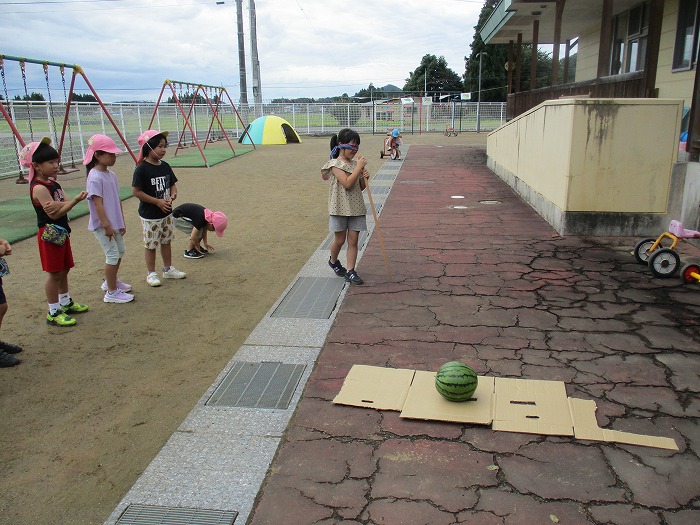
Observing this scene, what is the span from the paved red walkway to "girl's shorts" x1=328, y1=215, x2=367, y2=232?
0.55m

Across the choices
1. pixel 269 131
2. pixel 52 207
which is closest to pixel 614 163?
pixel 52 207

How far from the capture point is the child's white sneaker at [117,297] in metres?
5.53

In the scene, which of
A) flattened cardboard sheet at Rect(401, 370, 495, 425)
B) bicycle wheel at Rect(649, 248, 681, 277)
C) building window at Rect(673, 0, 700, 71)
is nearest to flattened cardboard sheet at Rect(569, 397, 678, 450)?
flattened cardboard sheet at Rect(401, 370, 495, 425)

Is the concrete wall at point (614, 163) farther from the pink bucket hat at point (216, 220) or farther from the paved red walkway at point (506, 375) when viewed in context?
the pink bucket hat at point (216, 220)

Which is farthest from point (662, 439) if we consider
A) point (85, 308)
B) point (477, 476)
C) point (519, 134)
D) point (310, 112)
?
point (310, 112)

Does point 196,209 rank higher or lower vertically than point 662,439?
higher

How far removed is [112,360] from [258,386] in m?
1.27

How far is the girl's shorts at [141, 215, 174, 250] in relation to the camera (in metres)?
5.95

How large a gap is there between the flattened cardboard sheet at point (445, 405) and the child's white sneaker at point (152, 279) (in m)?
3.35

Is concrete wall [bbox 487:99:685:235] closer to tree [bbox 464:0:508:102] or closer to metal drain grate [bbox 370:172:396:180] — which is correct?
metal drain grate [bbox 370:172:396:180]

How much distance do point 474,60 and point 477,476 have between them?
70088mm

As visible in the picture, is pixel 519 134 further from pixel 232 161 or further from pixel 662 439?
pixel 232 161

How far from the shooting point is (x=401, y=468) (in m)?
2.92

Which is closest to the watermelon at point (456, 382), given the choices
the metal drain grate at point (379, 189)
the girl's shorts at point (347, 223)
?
the girl's shorts at point (347, 223)
